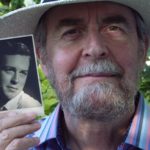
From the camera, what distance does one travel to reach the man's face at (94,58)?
2.02 meters

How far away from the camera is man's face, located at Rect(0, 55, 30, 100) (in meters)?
1.87

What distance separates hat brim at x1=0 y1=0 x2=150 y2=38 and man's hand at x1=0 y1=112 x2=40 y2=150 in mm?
509

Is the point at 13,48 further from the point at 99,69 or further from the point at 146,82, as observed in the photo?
the point at 146,82

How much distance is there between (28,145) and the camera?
189 cm

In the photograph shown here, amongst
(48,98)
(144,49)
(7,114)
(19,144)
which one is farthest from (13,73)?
(48,98)

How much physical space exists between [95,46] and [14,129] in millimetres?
479

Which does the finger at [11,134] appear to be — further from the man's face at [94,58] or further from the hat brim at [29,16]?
the hat brim at [29,16]

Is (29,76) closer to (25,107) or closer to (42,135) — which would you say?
(25,107)

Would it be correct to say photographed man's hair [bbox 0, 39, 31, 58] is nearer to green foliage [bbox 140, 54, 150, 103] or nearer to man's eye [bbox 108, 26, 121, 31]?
man's eye [bbox 108, 26, 121, 31]

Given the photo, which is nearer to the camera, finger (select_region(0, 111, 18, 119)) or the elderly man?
finger (select_region(0, 111, 18, 119))

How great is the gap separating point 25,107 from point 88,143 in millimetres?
451

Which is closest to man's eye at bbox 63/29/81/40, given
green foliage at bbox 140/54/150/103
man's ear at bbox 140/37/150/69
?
man's ear at bbox 140/37/150/69

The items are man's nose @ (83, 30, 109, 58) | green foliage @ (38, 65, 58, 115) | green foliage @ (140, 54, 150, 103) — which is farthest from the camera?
green foliage @ (38, 65, 58, 115)

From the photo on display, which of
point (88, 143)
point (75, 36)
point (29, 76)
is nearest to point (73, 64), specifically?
point (75, 36)
